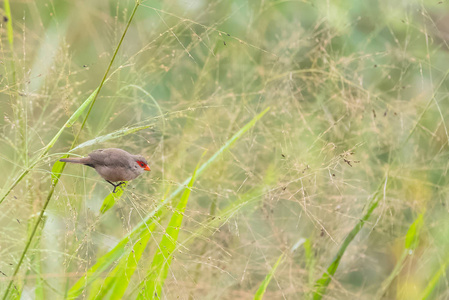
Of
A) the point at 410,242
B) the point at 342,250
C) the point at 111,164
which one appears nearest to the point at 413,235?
the point at 410,242

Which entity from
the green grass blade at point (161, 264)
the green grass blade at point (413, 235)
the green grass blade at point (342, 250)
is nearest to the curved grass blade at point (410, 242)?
the green grass blade at point (413, 235)

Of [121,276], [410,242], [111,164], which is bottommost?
[410,242]

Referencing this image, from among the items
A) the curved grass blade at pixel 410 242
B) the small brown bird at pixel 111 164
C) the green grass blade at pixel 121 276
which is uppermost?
the small brown bird at pixel 111 164

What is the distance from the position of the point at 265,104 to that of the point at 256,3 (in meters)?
0.93

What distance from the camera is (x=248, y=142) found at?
8.49 ft

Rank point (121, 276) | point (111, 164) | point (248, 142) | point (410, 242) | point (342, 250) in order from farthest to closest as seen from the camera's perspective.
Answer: point (248, 142) → point (410, 242) → point (342, 250) → point (121, 276) → point (111, 164)

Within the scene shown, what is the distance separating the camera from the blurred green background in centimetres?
195

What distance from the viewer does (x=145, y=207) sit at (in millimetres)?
1576

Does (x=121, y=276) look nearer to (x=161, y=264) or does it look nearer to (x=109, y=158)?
(x=161, y=264)

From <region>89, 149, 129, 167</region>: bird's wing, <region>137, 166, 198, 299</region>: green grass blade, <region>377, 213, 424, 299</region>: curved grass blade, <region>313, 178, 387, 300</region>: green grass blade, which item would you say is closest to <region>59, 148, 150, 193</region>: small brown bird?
<region>89, 149, 129, 167</region>: bird's wing

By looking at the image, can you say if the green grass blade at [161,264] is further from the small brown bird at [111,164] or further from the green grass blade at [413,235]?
the green grass blade at [413,235]

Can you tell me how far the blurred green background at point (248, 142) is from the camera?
6.39ft

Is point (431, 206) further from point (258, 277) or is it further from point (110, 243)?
point (110, 243)

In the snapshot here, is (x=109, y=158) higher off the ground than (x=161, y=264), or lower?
higher
